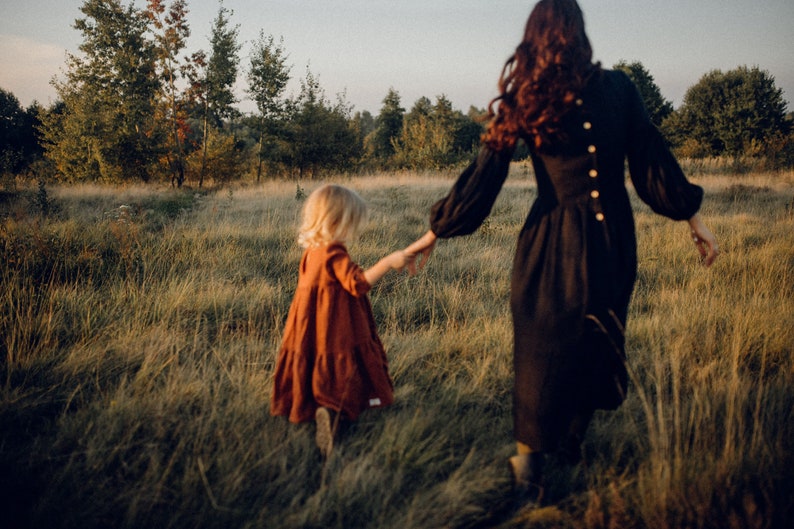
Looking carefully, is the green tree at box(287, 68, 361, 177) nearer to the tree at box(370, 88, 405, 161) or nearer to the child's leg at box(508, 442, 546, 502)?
the tree at box(370, 88, 405, 161)

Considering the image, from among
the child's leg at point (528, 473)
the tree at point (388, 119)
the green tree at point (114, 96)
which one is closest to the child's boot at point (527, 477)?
the child's leg at point (528, 473)

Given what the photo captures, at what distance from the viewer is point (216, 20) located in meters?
18.5


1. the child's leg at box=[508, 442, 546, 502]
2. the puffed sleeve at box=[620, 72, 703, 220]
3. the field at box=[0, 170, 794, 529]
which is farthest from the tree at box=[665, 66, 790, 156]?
the child's leg at box=[508, 442, 546, 502]

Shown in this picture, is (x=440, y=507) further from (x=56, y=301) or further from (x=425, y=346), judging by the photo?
(x=56, y=301)

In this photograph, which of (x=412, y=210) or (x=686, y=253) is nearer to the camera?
(x=686, y=253)

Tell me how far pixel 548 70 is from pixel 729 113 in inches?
1240

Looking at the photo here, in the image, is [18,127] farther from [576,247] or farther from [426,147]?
[576,247]

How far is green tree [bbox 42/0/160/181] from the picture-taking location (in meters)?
17.9

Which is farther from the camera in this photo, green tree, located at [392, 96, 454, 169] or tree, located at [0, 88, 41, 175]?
tree, located at [0, 88, 41, 175]

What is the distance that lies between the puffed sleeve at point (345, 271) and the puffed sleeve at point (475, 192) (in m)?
0.47

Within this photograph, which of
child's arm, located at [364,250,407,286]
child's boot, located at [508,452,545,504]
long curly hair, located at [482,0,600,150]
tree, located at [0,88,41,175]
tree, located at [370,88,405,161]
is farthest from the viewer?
tree, located at [370,88,405,161]

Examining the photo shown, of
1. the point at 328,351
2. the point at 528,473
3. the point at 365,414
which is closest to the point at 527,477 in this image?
the point at 528,473

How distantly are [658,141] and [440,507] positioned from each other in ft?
6.30

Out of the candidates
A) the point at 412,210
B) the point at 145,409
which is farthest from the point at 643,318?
the point at 412,210
